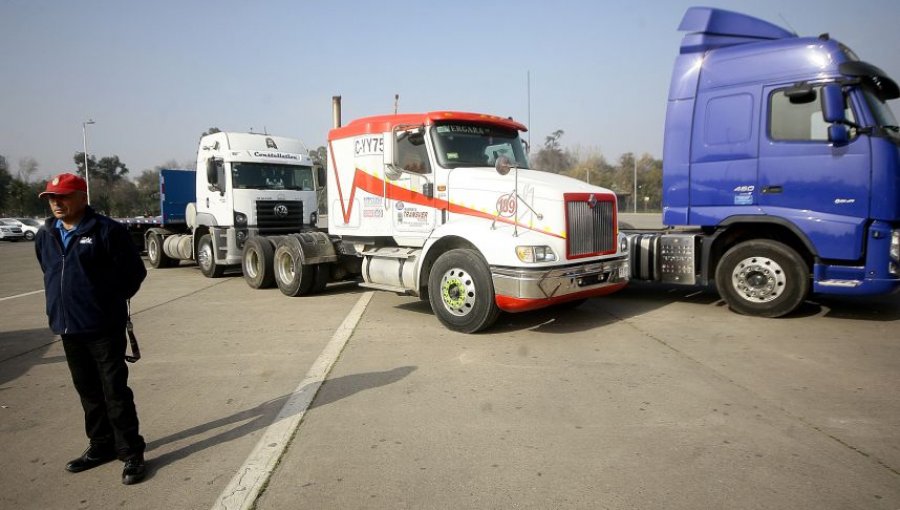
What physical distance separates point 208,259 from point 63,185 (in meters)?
10.5

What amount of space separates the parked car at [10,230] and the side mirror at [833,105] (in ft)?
148

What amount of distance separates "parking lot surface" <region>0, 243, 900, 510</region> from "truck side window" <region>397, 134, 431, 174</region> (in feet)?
7.01

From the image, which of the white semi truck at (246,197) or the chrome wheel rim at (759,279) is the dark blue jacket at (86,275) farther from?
the white semi truck at (246,197)

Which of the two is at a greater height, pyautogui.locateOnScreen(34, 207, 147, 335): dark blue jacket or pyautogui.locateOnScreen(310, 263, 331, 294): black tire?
pyautogui.locateOnScreen(34, 207, 147, 335): dark blue jacket

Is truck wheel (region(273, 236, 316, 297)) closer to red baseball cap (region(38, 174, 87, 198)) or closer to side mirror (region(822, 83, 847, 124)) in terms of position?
red baseball cap (region(38, 174, 87, 198))

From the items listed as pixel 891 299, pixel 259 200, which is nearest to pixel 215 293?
pixel 259 200

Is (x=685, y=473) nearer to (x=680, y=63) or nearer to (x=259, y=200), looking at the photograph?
(x=680, y=63)

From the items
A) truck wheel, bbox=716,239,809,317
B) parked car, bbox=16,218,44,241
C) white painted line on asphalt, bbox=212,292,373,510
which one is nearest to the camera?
white painted line on asphalt, bbox=212,292,373,510

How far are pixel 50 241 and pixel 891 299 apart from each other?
1066cm

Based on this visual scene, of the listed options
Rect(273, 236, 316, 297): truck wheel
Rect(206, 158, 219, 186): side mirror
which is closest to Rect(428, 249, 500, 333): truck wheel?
Rect(273, 236, 316, 297): truck wheel

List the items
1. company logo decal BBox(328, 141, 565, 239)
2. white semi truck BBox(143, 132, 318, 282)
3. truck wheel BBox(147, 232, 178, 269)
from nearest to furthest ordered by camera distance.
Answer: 1. company logo decal BBox(328, 141, 565, 239)
2. white semi truck BBox(143, 132, 318, 282)
3. truck wheel BBox(147, 232, 178, 269)

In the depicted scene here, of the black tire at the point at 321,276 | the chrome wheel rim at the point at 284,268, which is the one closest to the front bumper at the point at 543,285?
the black tire at the point at 321,276

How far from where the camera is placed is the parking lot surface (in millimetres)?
3047

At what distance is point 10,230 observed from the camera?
36969mm
